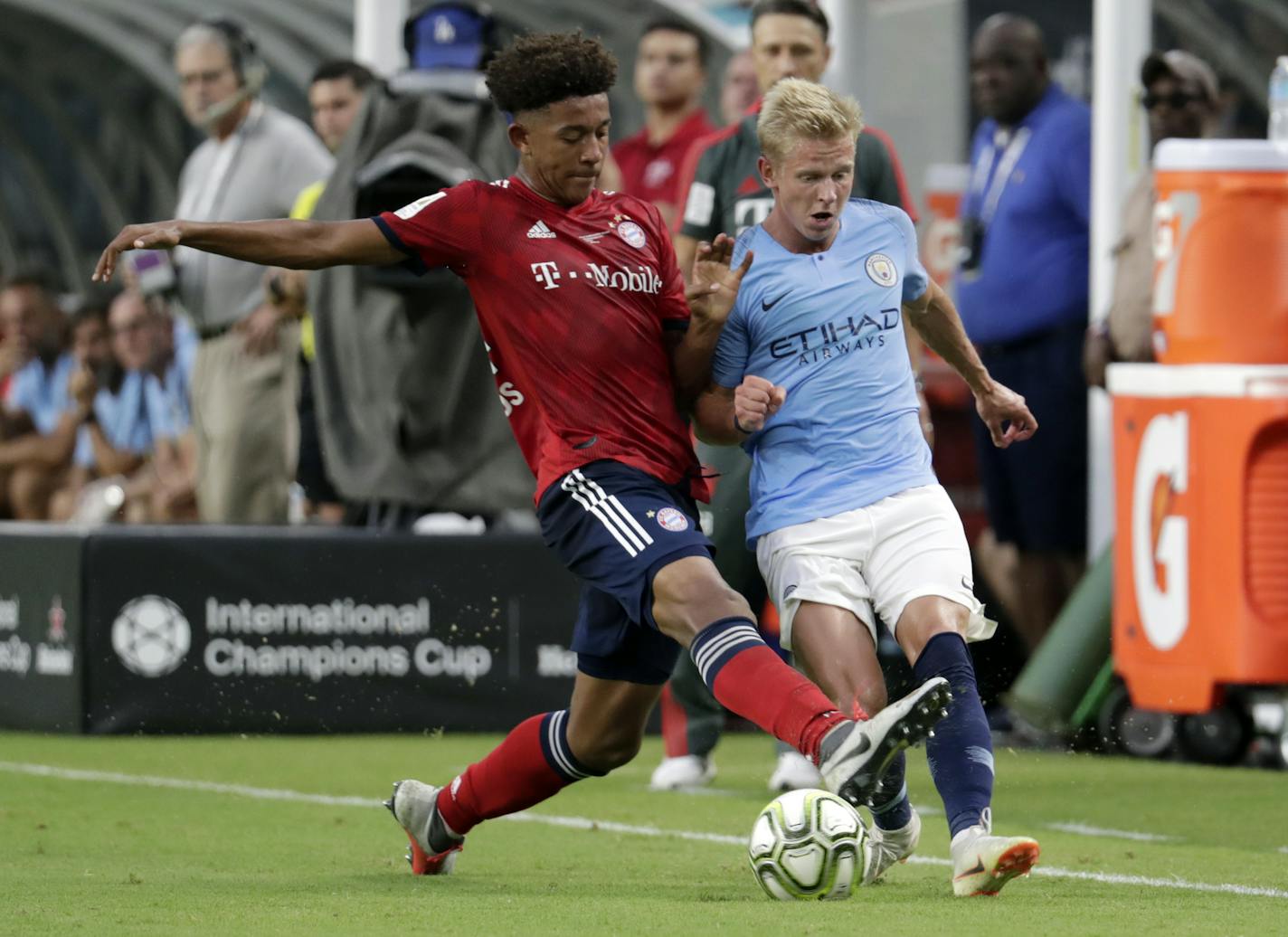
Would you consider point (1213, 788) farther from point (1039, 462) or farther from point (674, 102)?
point (674, 102)

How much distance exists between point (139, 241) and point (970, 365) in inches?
82.0

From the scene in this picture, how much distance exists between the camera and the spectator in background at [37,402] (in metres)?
15.9

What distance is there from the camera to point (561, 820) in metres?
7.80

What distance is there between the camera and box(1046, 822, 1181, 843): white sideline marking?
729 centimetres

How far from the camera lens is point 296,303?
10984 millimetres

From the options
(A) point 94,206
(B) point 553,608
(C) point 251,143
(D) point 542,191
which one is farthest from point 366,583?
(A) point 94,206

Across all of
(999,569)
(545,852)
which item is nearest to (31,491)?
(999,569)

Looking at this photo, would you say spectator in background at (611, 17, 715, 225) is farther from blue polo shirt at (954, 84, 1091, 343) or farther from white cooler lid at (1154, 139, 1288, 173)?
white cooler lid at (1154, 139, 1288, 173)

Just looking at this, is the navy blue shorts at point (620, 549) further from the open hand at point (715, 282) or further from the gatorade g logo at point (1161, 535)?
the gatorade g logo at point (1161, 535)

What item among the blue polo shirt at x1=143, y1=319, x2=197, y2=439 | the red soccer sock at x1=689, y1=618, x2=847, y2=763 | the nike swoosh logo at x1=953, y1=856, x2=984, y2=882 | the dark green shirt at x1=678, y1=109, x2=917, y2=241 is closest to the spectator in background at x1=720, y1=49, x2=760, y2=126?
the dark green shirt at x1=678, y1=109, x2=917, y2=241

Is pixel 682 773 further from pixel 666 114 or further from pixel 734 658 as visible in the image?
pixel 666 114

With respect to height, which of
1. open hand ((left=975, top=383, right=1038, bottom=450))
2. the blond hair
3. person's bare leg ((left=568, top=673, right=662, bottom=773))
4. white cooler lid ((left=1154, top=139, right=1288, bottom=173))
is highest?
the blond hair

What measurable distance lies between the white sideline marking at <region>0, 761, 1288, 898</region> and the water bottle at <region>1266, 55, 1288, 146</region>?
10.6ft

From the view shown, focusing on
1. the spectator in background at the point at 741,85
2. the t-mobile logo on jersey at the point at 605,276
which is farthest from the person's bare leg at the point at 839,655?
the spectator in background at the point at 741,85
